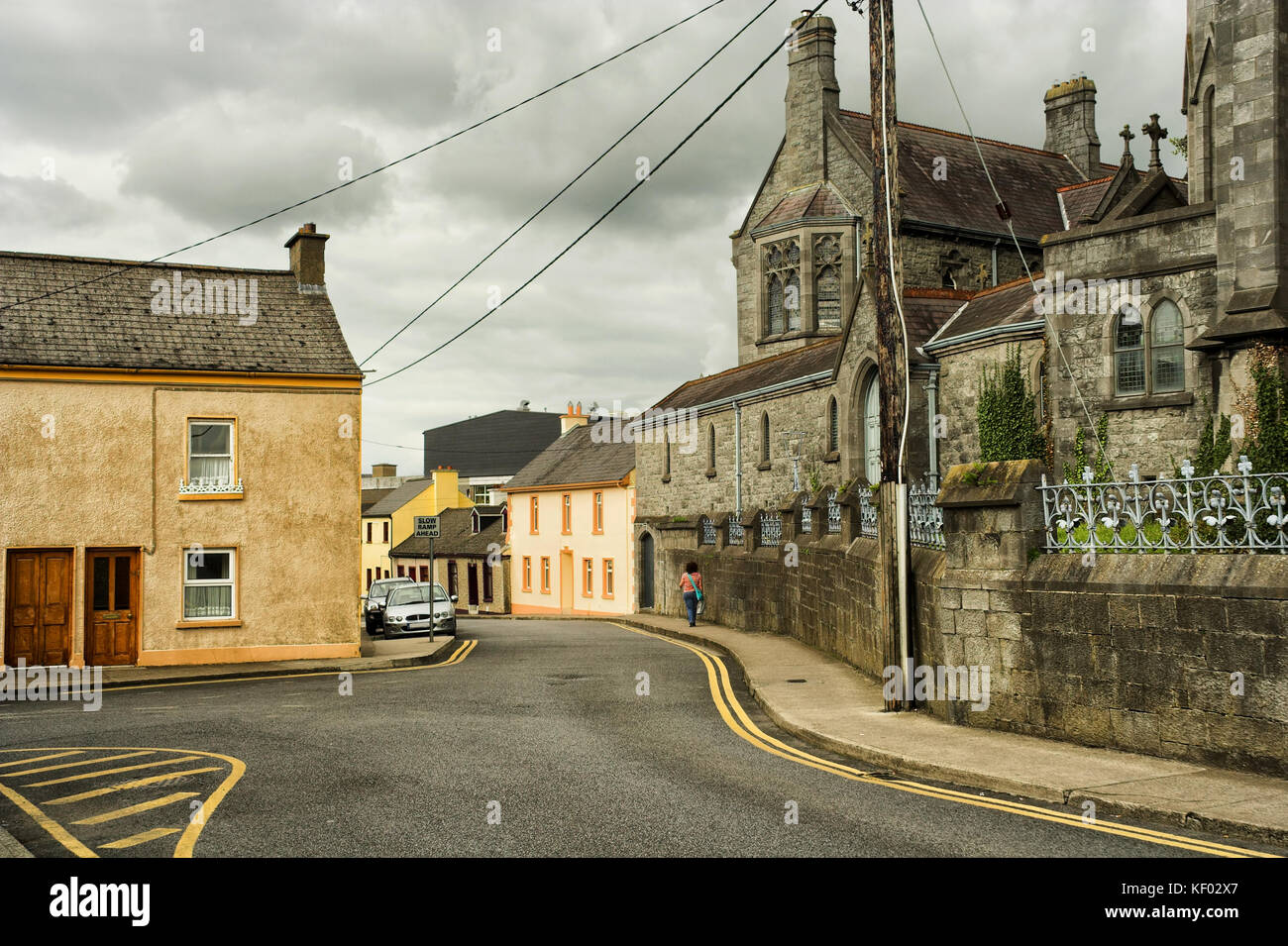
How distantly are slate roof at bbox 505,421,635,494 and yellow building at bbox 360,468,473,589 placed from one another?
410 inches

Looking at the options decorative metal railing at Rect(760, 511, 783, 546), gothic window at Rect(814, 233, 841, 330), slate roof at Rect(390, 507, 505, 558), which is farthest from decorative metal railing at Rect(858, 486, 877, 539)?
slate roof at Rect(390, 507, 505, 558)

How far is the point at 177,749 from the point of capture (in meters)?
11.3

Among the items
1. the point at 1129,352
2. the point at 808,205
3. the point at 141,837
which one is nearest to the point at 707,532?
the point at 808,205

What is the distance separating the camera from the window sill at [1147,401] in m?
19.0

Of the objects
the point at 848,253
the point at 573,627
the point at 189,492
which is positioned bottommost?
the point at 573,627

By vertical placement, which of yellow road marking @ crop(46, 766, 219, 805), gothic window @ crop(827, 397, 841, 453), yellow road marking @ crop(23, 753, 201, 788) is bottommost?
yellow road marking @ crop(23, 753, 201, 788)

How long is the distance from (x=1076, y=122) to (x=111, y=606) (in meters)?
38.7

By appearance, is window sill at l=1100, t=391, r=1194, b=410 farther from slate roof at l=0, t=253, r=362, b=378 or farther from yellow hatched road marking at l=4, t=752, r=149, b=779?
yellow hatched road marking at l=4, t=752, r=149, b=779

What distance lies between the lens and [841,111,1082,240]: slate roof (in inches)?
1431

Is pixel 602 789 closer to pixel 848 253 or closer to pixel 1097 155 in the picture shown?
pixel 848 253

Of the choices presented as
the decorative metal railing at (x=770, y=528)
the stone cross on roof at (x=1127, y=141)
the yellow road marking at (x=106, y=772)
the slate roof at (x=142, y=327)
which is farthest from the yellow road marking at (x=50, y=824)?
the stone cross on roof at (x=1127, y=141)

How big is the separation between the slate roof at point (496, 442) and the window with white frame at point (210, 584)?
70540 mm

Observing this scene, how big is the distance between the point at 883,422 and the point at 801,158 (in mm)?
27968
